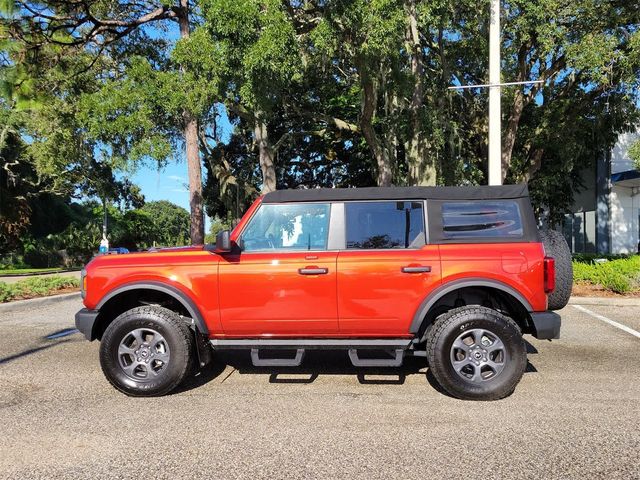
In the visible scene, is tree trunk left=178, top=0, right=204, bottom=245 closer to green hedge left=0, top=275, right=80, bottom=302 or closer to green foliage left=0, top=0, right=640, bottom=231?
green foliage left=0, top=0, right=640, bottom=231

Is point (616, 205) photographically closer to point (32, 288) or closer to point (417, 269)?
point (417, 269)

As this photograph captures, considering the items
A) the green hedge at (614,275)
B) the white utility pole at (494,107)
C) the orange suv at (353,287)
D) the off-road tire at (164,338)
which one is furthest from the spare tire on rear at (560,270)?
the green hedge at (614,275)

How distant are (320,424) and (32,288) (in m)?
10.8

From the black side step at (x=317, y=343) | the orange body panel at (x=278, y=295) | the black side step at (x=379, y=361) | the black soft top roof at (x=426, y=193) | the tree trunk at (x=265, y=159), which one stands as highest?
the tree trunk at (x=265, y=159)

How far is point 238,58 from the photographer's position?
10023mm

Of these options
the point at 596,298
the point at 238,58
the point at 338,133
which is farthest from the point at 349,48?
the point at 338,133

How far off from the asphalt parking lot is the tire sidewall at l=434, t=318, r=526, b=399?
119 mm

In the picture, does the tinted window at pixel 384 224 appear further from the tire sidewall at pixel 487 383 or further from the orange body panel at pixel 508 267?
the tire sidewall at pixel 487 383

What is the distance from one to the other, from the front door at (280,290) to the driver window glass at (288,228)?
0.01 meters

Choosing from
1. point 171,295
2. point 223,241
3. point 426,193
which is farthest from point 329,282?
point 171,295

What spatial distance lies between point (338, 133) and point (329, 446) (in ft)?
70.8

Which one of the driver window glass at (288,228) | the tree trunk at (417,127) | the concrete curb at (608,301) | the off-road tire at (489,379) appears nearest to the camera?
the off-road tire at (489,379)

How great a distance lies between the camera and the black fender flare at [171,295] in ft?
15.1

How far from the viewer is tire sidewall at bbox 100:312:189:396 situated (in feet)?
15.0
